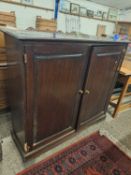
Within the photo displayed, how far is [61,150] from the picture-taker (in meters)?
1.42

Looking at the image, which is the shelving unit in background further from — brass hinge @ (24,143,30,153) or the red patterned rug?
brass hinge @ (24,143,30,153)

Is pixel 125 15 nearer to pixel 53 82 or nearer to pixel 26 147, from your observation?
pixel 53 82

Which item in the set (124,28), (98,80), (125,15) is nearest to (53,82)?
(98,80)

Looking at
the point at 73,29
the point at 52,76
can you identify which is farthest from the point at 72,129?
the point at 73,29

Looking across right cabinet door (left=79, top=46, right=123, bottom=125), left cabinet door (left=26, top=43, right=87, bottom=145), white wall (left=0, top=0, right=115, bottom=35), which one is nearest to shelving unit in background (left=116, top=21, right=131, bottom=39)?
white wall (left=0, top=0, right=115, bottom=35)

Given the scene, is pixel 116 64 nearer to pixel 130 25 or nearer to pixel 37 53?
pixel 37 53

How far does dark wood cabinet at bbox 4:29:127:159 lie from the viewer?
881 mm

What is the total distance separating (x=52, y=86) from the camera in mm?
1062

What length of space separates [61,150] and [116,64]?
118 centimetres

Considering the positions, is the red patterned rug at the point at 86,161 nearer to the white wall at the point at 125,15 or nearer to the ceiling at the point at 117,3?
the ceiling at the point at 117,3

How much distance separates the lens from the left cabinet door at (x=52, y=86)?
901 mm

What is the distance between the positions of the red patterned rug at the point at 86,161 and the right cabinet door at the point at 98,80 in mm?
307

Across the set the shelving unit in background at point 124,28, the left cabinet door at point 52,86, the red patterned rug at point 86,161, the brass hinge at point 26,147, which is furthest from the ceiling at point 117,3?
the brass hinge at point 26,147

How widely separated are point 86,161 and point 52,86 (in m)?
0.89
